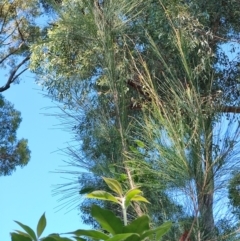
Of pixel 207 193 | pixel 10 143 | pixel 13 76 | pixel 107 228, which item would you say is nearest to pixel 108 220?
pixel 107 228

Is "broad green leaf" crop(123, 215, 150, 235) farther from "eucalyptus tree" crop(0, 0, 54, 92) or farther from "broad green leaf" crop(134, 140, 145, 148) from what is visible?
"eucalyptus tree" crop(0, 0, 54, 92)

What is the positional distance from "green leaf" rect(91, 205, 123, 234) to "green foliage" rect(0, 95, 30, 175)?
6363mm

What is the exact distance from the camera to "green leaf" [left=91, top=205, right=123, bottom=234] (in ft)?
2.02

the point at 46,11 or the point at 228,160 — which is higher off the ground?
the point at 46,11

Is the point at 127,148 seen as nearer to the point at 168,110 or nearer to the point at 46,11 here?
the point at 168,110

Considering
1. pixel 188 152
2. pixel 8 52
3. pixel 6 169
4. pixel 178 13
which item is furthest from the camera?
pixel 8 52

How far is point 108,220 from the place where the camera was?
620mm

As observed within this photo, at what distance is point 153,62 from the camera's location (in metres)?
1.79

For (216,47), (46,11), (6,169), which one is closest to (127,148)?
(216,47)

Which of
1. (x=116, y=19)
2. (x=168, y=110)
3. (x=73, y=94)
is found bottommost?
(x=168, y=110)

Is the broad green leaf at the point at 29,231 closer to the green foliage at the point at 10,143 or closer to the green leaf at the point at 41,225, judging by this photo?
the green leaf at the point at 41,225

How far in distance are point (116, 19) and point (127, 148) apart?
32 cm

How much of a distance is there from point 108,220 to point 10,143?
6497mm

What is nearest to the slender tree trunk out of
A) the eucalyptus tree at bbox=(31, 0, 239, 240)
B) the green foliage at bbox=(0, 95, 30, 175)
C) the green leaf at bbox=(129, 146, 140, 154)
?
the eucalyptus tree at bbox=(31, 0, 239, 240)
